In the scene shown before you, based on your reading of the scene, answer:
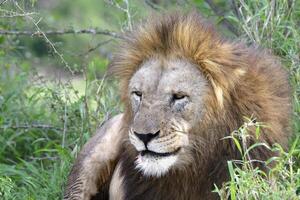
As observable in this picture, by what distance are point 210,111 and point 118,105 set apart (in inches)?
56.7

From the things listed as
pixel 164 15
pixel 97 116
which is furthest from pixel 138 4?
pixel 164 15

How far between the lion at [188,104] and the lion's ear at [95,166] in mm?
327

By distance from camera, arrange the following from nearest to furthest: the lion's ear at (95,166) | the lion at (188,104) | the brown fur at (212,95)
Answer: the lion at (188,104) → the brown fur at (212,95) → the lion's ear at (95,166)

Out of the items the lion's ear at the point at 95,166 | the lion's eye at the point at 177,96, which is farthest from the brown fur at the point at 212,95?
the lion's ear at the point at 95,166

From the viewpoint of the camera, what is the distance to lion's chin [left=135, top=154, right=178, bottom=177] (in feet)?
16.7

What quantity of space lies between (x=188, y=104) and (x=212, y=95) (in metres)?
0.15

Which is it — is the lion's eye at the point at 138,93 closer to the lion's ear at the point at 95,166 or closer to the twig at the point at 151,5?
the lion's ear at the point at 95,166

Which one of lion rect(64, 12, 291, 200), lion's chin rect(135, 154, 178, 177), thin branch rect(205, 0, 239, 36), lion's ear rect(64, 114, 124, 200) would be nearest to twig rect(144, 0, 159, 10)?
thin branch rect(205, 0, 239, 36)

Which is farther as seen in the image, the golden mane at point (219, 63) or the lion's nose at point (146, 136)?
the golden mane at point (219, 63)

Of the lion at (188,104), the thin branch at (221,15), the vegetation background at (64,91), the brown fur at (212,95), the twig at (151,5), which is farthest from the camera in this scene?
the twig at (151,5)

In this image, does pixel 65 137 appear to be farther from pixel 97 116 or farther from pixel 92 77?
pixel 92 77

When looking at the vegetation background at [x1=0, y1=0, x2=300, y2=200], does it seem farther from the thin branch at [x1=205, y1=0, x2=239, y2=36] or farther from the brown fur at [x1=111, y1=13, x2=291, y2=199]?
the brown fur at [x1=111, y1=13, x2=291, y2=199]

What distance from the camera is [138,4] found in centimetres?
776

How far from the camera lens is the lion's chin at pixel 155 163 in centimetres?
510
